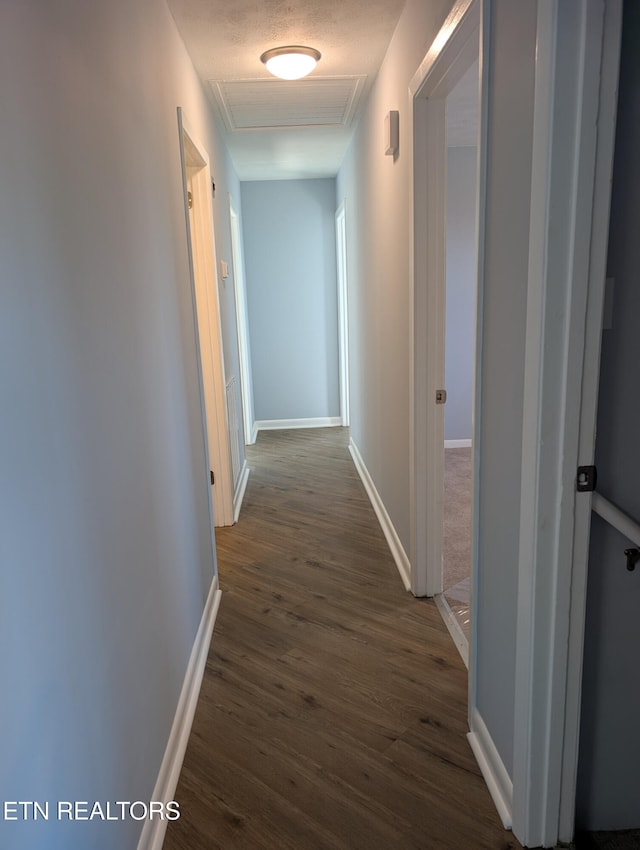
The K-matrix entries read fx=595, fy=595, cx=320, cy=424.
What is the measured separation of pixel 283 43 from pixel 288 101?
32.1 inches

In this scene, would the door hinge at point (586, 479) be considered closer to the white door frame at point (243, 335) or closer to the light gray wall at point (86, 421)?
the light gray wall at point (86, 421)

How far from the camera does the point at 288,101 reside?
3.40 metres

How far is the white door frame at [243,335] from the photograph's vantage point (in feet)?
16.9

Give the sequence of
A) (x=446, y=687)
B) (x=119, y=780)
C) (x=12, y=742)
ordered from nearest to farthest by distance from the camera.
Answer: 1. (x=12, y=742)
2. (x=119, y=780)
3. (x=446, y=687)

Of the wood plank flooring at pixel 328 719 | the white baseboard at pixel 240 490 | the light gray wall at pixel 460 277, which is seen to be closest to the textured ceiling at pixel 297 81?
the light gray wall at pixel 460 277

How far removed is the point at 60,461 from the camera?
40.9 inches

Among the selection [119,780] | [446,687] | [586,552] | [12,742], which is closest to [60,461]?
[12,742]

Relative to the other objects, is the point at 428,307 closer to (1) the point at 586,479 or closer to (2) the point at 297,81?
(1) the point at 586,479

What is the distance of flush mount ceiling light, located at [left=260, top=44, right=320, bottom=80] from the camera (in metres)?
2.64

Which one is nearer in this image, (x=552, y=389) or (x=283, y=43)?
(x=552, y=389)

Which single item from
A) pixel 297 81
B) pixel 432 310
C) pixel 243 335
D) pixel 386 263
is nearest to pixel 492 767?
pixel 432 310

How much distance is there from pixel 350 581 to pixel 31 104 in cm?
239

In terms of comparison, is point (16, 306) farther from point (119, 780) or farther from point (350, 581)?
point (350, 581)

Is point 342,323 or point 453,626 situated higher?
point 342,323
